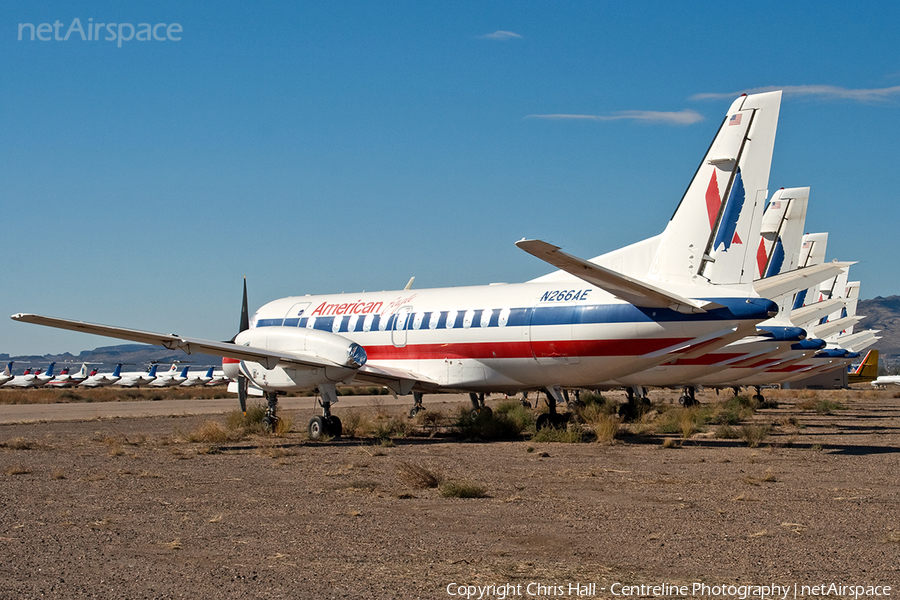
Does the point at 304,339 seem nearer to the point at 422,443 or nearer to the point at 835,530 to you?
the point at 422,443

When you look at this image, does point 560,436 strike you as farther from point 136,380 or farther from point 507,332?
point 136,380

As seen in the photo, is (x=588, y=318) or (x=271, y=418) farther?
(x=271, y=418)

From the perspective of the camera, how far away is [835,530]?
8.88m

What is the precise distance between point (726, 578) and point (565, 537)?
6.99 feet

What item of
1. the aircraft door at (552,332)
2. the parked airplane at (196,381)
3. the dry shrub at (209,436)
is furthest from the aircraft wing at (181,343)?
the parked airplane at (196,381)

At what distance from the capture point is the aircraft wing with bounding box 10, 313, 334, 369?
17.0 m

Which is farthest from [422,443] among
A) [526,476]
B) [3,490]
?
[3,490]

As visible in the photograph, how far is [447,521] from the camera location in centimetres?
972

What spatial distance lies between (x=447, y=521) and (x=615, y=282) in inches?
272

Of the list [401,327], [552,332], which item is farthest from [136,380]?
[552,332]

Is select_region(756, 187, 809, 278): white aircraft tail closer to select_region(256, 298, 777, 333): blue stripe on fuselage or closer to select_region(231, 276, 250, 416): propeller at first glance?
select_region(256, 298, 777, 333): blue stripe on fuselage

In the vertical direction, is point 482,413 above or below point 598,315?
below

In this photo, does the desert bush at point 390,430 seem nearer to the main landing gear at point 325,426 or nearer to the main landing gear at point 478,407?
the main landing gear at point 325,426

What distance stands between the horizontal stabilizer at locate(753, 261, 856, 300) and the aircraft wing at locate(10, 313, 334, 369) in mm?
9355
